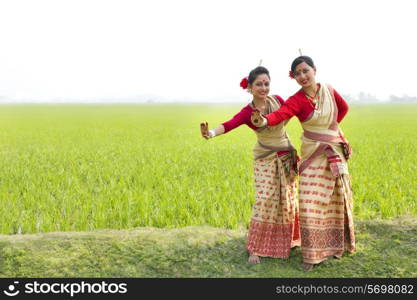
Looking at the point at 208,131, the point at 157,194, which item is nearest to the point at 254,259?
the point at 208,131

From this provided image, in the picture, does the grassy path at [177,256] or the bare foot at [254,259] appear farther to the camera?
the bare foot at [254,259]

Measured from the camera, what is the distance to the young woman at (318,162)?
3205 mm

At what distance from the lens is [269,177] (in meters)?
3.46

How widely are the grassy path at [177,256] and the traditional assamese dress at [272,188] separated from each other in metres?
0.17

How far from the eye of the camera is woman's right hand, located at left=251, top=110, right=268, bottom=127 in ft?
10.1

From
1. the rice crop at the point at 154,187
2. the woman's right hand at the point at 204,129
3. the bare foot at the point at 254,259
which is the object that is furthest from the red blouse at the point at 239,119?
the rice crop at the point at 154,187

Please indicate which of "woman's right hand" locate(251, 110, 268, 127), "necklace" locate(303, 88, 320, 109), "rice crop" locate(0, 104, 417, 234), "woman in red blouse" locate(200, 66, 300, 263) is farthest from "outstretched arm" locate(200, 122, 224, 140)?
"rice crop" locate(0, 104, 417, 234)

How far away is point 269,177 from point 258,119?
60 centimetres

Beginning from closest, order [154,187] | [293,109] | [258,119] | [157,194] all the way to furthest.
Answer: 1. [258,119]
2. [293,109]
3. [157,194]
4. [154,187]

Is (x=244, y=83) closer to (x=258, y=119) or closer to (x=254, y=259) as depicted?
(x=258, y=119)

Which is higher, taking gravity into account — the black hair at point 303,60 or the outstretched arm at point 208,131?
the black hair at point 303,60

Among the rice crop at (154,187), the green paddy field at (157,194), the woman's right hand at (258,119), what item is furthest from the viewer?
the rice crop at (154,187)

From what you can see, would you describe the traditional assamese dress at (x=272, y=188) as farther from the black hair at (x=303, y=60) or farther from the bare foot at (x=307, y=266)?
the black hair at (x=303, y=60)

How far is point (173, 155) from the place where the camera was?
9.87 metres
